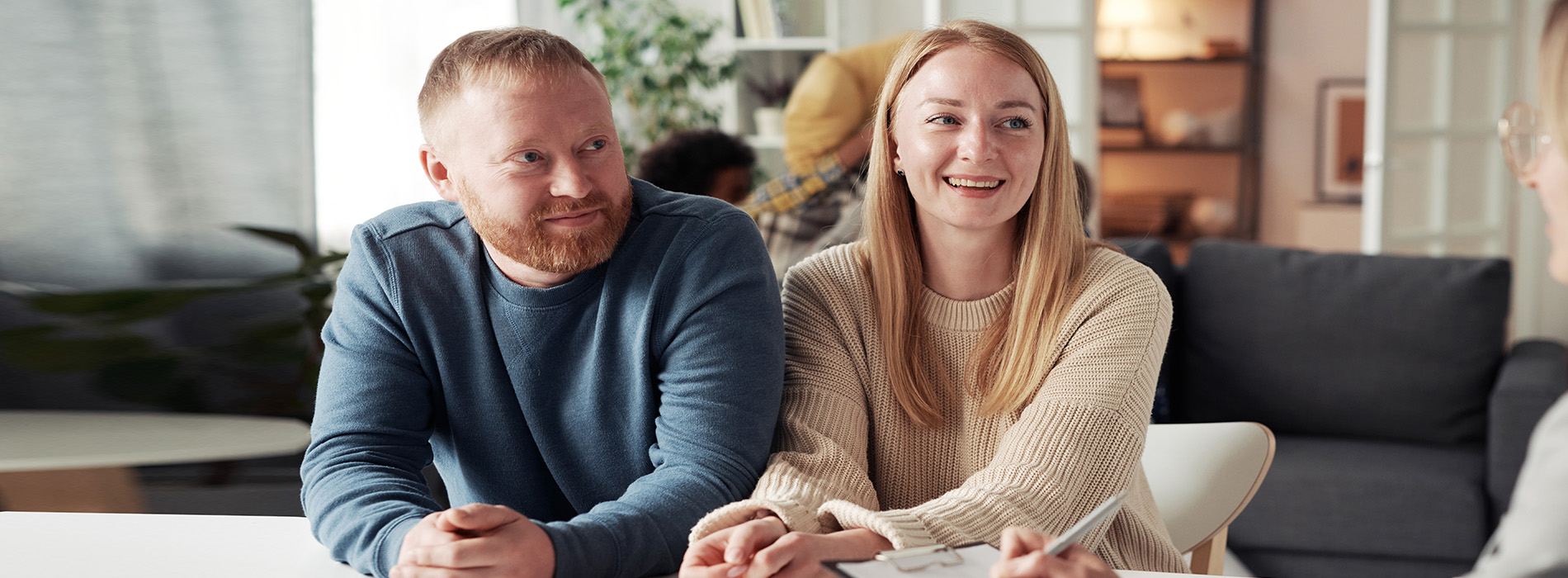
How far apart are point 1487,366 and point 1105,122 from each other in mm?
3323

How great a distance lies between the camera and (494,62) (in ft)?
3.36

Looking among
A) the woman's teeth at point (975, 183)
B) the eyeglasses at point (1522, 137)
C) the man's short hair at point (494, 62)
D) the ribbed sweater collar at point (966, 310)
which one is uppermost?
the man's short hair at point (494, 62)

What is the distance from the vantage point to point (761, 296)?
106 cm

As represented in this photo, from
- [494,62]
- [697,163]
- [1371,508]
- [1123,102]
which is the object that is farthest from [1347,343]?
[1123,102]

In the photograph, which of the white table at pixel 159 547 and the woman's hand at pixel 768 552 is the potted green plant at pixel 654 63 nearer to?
the white table at pixel 159 547

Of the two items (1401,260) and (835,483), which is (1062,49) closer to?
(1401,260)

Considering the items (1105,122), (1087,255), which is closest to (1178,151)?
(1105,122)

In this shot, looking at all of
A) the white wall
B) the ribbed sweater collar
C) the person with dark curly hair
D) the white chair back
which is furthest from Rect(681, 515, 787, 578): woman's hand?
the white wall

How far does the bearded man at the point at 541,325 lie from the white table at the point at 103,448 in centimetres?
153

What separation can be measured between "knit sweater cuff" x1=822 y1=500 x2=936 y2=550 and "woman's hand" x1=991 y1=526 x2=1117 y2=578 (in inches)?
5.3

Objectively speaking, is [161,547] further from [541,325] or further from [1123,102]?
[1123,102]

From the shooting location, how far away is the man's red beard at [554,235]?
3.37 ft

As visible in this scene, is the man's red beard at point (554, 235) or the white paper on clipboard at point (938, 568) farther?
the man's red beard at point (554, 235)

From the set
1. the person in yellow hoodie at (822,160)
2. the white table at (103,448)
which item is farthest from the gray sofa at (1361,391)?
the white table at (103,448)
